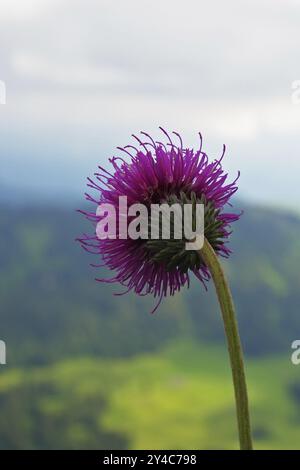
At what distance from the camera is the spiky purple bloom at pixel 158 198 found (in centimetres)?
284

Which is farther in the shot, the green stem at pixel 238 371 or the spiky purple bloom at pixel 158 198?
the spiky purple bloom at pixel 158 198

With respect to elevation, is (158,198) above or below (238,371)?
above

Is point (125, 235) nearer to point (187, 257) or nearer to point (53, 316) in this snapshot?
point (187, 257)

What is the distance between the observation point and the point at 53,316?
5166cm

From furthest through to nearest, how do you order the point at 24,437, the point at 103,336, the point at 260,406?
the point at 103,336 < the point at 260,406 < the point at 24,437

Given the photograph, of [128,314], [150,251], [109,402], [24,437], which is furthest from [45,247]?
[150,251]

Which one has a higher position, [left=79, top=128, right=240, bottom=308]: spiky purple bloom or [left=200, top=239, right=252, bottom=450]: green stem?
[left=79, top=128, right=240, bottom=308]: spiky purple bloom

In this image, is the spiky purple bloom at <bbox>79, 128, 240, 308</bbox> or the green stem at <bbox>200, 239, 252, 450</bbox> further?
the spiky purple bloom at <bbox>79, 128, 240, 308</bbox>

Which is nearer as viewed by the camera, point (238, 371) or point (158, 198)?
point (238, 371)

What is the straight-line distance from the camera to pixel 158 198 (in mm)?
2896

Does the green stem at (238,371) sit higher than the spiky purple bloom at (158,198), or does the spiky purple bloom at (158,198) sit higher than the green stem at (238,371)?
the spiky purple bloom at (158,198)

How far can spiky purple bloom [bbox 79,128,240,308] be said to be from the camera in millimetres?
2836
